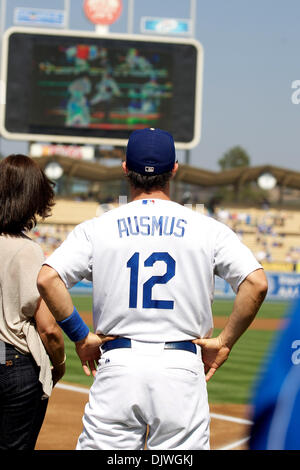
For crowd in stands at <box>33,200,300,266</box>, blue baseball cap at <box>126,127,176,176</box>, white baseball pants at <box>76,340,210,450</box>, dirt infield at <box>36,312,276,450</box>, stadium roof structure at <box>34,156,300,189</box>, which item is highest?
blue baseball cap at <box>126,127,176,176</box>

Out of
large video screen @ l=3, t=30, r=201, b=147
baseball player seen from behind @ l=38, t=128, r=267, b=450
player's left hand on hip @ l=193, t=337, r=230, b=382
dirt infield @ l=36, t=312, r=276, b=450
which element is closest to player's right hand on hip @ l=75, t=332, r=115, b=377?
baseball player seen from behind @ l=38, t=128, r=267, b=450

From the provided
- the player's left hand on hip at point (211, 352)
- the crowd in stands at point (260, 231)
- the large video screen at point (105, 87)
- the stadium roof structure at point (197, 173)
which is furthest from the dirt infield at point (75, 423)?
the stadium roof structure at point (197, 173)

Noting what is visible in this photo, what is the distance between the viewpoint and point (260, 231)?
123 feet

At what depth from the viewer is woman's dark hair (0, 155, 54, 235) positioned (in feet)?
9.39

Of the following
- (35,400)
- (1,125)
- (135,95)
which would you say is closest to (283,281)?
(135,95)

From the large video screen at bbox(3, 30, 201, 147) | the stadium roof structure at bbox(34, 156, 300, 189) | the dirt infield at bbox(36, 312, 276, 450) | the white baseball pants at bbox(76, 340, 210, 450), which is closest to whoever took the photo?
the white baseball pants at bbox(76, 340, 210, 450)

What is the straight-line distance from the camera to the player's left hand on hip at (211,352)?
8.36 ft

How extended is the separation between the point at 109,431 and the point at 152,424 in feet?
0.49

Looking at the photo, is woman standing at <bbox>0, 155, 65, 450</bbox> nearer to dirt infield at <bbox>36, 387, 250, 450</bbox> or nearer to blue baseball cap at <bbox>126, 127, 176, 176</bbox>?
blue baseball cap at <bbox>126, 127, 176, 176</bbox>

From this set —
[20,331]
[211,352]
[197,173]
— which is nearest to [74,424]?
[20,331]

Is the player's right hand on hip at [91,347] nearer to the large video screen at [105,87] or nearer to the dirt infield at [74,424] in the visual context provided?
the dirt infield at [74,424]

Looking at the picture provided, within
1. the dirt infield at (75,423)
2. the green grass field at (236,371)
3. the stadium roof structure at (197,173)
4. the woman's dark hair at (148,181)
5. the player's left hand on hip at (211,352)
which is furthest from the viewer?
the stadium roof structure at (197,173)

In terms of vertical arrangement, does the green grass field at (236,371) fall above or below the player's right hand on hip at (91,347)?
below

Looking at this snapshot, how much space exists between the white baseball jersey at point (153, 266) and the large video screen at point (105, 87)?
20.5 metres
